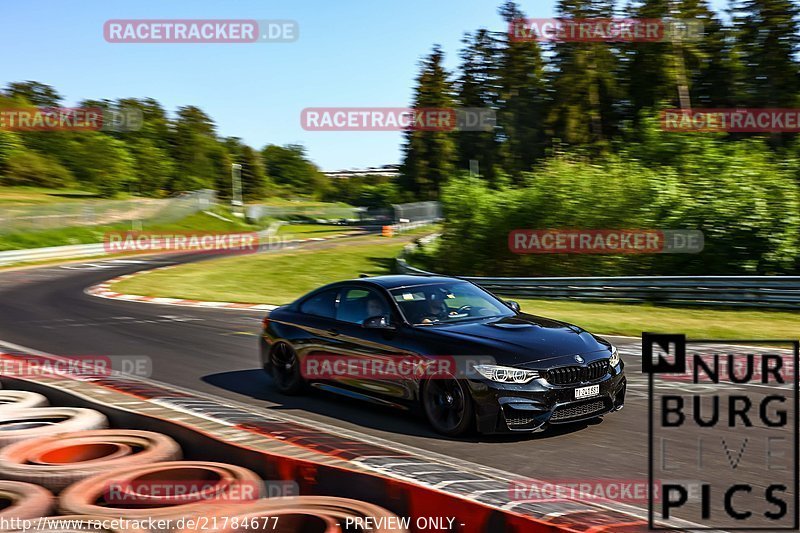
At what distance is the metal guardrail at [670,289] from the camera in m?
18.5

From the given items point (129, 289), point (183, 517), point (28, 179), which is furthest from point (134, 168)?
point (183, 517)

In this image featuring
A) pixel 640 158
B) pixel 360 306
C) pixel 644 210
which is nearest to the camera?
pixel 360 306

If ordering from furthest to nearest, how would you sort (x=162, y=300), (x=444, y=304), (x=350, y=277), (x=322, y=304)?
(x=350, y=277) < (x=162, y=300) < (x=322, y=304) < (x=444, y=304)

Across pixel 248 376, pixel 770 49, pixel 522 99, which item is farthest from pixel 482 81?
pixel 248 376

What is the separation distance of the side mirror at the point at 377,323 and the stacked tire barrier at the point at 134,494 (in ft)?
9.06

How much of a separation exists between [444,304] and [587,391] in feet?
6.02

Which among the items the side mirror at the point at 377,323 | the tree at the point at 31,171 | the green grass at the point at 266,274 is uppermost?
the tree at the point at 31,171

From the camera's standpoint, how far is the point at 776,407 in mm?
8250

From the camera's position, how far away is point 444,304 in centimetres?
870

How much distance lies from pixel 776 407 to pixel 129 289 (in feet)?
72.3
